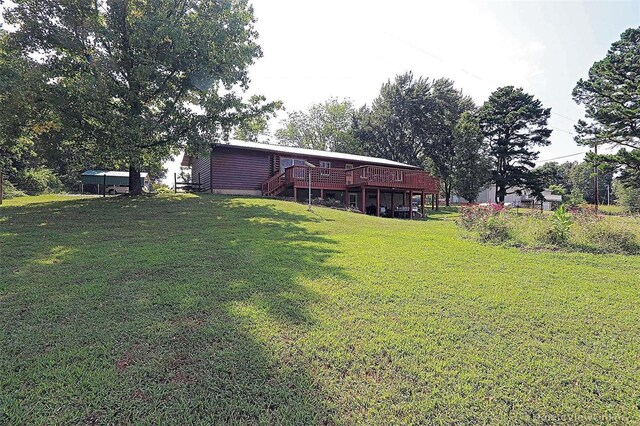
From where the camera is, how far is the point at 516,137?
30.4 meters

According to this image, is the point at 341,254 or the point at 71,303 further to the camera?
the point at 341,254

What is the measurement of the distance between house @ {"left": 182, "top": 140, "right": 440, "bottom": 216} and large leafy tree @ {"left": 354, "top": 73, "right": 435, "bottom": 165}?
58.6 ft

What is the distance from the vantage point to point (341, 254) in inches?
244

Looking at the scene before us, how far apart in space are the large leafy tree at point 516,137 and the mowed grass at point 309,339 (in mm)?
27783

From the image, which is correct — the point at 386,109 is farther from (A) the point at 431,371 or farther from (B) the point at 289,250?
(A) the point at 431,371

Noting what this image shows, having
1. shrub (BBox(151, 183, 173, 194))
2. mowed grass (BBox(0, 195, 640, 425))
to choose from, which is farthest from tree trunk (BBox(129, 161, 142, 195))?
mowed grass (BBox(0, 195, 640, 425))

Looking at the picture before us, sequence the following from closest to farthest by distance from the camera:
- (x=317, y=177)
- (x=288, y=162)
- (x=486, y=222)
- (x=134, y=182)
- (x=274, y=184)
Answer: (x=486, y=222)
(x=134, y=182)
(x=317, y=177)
(x=274, y=184)
(x=288, y=162)

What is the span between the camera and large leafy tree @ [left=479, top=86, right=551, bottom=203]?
29.8m

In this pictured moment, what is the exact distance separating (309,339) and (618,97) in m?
29.3

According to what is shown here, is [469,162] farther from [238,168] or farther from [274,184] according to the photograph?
[238,168]


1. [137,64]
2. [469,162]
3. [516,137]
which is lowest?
[469,162]

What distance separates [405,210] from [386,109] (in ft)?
70.7

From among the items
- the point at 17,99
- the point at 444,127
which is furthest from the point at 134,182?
the point at 444,127

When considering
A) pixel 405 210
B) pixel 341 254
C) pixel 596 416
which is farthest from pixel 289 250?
pixel 405 210
